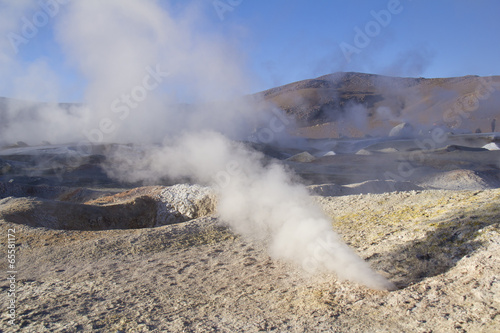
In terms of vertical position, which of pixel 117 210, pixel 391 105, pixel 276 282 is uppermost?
pixel 391 105

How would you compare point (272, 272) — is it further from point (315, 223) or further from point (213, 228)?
point (213, 228)

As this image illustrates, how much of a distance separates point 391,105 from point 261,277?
60.0 metres

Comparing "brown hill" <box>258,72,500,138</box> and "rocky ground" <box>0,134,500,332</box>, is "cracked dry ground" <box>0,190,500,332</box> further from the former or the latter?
"brown hill" <box>258,72,500,138</box>

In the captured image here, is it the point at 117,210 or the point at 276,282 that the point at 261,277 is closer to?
the point at 276,282

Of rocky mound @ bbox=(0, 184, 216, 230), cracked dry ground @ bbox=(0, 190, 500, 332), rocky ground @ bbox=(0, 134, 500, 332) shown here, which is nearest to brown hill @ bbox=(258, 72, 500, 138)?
rocky mound @ bbox=(0, 184, 216, 230)

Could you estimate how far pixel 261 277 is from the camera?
9.86 ft

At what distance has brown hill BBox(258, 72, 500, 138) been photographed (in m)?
47.5

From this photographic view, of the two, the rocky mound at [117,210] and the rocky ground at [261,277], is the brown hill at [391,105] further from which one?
the rocky ground at [261,277]

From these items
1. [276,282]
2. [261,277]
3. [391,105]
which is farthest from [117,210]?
[391,105]

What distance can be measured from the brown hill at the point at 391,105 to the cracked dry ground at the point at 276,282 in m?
38.3

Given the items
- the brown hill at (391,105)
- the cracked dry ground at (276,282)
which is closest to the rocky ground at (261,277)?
the cracked dry ground at (276,282)

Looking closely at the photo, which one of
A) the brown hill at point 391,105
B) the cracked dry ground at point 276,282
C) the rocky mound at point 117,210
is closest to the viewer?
the cracked dry ground at point 276,282

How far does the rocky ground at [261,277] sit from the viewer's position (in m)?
2.14

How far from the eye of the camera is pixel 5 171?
15.9 metres
